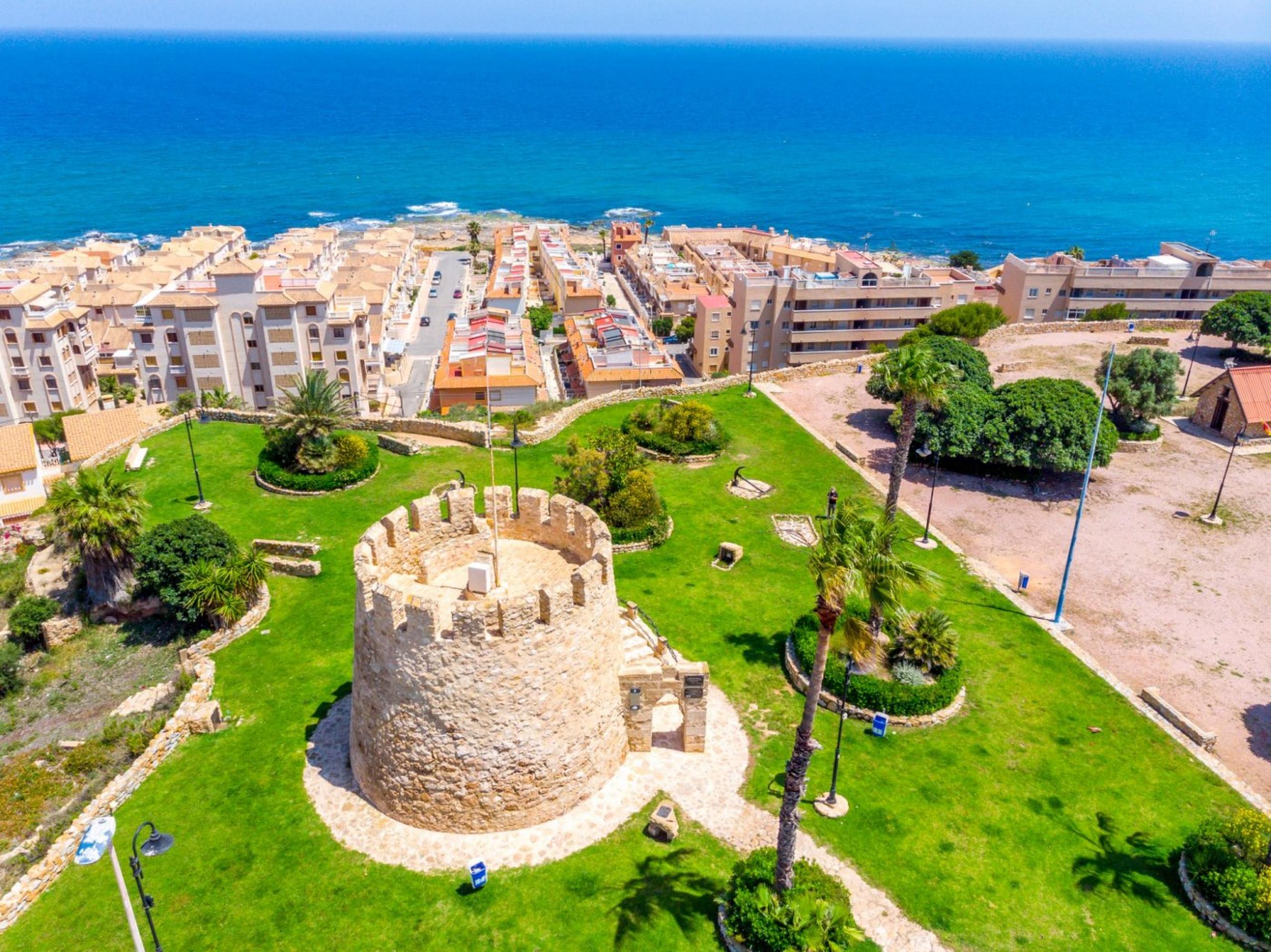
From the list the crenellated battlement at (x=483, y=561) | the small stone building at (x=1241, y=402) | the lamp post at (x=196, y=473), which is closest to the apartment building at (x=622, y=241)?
the lamp post at (x=196, y=473)

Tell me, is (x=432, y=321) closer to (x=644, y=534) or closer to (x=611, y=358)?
(x=611, y=358)

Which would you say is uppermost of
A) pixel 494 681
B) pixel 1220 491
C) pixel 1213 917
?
pixel 494 681

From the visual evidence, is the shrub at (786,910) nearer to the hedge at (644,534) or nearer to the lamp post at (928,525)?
the hedge at (644,534)

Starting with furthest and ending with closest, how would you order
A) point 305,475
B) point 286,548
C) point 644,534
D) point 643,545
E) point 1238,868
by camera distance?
point 305,475
point 286,548
point 644,534
point 643,545
point 1238,868

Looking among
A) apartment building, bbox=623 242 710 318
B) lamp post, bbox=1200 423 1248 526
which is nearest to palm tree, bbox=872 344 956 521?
lamp post, bbox=1200 423 1248 526

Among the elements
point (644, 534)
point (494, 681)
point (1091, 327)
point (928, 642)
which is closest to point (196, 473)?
point (644, 534)

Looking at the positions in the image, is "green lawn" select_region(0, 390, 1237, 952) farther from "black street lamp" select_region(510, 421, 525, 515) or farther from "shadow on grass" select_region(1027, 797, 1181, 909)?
"black street lamp" select_region(510, 421, 525, 515)

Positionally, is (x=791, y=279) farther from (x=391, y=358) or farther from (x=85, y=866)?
(x=85, y=866)

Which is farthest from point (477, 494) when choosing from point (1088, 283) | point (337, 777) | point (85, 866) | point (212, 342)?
point (1088, 283)
